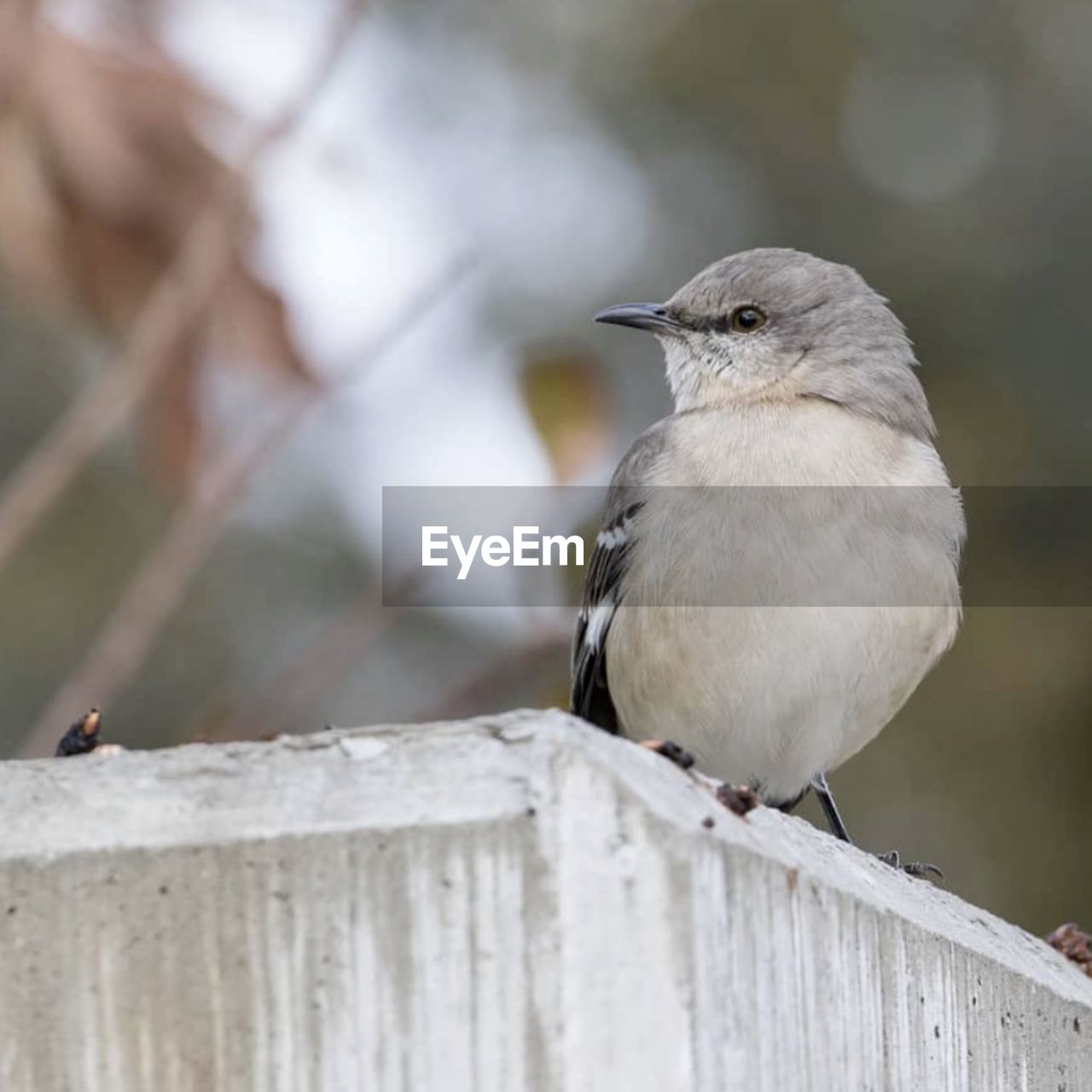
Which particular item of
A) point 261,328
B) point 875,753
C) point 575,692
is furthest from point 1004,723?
point 261,328

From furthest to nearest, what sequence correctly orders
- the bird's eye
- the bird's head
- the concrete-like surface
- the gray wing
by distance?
the bird's eye, the bird's head, the gray wing, the concrete-like surface

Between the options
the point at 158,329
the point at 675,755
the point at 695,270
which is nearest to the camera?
the point at 675,755

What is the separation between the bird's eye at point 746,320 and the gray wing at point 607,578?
1.03 ft

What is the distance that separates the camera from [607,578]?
14.4 ft

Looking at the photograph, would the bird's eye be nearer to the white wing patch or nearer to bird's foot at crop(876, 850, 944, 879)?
the white wing patch

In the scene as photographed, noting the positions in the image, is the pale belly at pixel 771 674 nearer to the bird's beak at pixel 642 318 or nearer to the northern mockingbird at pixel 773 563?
the northern mockingbird at pixel 773 563

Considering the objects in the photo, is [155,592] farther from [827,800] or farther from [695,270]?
[695,270]

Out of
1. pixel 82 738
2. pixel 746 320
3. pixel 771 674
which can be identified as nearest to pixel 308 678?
pixel 82 738

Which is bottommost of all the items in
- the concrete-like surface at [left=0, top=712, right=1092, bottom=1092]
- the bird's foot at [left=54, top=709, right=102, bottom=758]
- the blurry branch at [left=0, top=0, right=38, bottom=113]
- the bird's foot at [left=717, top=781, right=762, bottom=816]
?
the concrete-like surface at [left=0, top=712, right=1092, bottom=1092]

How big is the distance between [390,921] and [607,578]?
278 centimetres

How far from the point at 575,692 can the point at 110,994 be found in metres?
→ 2.85

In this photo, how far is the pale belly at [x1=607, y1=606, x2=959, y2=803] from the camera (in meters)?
3.99

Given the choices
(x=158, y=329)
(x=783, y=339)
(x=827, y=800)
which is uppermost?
(x=783, y=339)

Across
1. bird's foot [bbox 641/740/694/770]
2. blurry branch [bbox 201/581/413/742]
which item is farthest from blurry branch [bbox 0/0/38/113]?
bird's foot [bbox 641/740/694/770]
